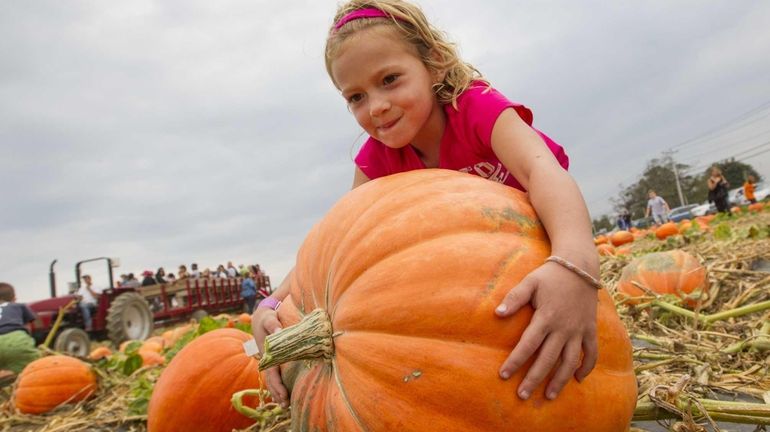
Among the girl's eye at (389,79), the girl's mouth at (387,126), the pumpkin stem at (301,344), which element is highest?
the girl's eye at (389,79)

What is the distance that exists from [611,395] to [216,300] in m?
18.0

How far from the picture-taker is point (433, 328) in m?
1.21

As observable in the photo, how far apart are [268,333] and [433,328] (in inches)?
33.1

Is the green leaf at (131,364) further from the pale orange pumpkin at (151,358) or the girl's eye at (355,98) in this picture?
the girl's eye at (355,98)

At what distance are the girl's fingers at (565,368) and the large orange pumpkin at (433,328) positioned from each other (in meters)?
0.02

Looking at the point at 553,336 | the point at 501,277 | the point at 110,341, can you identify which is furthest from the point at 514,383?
the point at 110,341

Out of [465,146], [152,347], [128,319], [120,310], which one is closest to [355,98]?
[465,146]

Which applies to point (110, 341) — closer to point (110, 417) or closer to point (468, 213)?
point (110, 417)

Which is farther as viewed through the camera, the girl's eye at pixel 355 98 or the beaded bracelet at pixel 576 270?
the girl's eye at pixel 355 98

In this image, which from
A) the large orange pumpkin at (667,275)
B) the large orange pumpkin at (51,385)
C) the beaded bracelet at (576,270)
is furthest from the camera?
the large orange pumpkin at (51,385)

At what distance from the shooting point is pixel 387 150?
98.3 inches

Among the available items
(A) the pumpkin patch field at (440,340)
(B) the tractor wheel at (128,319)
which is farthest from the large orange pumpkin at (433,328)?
(B) the tractor wheel at (128,319)

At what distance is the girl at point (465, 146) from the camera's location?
119 centimetres

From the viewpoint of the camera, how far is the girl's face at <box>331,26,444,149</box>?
2002mm
